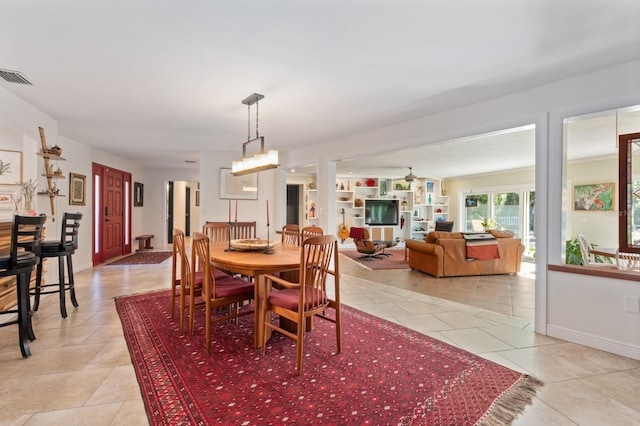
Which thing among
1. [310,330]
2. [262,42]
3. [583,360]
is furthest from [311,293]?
[583,360]

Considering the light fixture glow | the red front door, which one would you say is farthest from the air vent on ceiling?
the red front door

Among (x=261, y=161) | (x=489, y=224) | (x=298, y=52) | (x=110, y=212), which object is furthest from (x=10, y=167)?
(x=489, y=224)

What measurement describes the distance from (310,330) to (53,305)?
118 inches

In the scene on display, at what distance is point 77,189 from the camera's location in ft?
18.4

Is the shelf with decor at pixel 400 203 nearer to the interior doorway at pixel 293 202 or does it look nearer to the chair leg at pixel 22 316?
the interior doorway at pixel 293 202

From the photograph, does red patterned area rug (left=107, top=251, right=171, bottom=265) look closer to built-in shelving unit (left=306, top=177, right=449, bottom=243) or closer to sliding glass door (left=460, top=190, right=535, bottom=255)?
built-in shelving unit (left=306, top=177, right=449, bottom=243)

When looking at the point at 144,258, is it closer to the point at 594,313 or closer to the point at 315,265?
the point at 315,265

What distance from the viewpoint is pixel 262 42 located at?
86.2 inches

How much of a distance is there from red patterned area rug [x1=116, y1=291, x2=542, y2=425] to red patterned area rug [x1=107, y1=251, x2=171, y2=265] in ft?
13.5

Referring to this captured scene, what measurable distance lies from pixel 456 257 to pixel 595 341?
2.80m

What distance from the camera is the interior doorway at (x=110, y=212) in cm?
641

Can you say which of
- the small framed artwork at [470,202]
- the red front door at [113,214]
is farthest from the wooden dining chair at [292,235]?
the small framed artwork at [470,202]

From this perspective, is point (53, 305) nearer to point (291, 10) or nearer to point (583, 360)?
point (291, 10)

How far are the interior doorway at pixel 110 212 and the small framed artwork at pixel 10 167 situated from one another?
7.19ft
